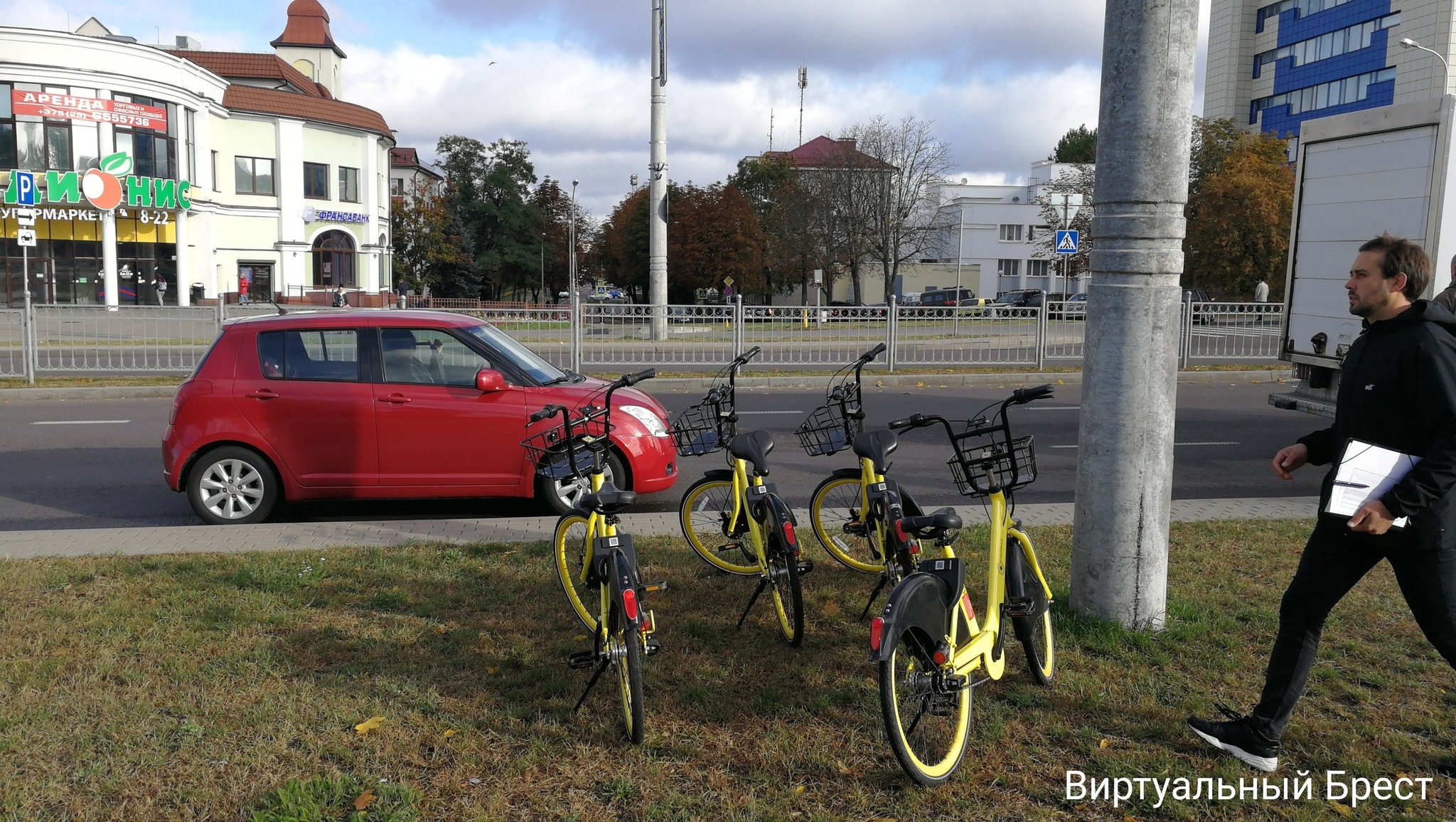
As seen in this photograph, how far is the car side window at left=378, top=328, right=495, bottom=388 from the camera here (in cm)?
802

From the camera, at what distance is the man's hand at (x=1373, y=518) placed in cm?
344

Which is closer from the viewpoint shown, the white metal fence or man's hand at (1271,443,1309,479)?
man's hand at (1271,443,1309,479)

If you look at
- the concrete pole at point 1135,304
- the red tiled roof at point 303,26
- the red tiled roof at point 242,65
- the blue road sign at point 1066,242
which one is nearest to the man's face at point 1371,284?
the concrete pole at point 1135,304

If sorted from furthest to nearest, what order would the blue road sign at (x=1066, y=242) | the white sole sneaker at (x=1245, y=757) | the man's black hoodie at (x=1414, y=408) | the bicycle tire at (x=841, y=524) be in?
the blue road sign at (x=1066, y=242)
the bicycle tire at (x=841, y=524)
the white sole sneaker at (x=1245, y=757)
the man's black hoodie at (x=1414, y=408)

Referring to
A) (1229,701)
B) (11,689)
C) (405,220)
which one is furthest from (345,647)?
(405,220)

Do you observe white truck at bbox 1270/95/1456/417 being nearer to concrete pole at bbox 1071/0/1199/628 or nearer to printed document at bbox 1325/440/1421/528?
concrete pole at bbox 1071/0/1199/628

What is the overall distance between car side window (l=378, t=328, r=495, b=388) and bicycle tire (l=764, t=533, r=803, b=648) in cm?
366

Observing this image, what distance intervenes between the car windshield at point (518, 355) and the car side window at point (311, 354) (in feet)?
2.86

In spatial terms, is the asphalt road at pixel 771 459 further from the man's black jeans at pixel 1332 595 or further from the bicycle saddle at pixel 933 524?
the bicycle saddle at pixel 933 524

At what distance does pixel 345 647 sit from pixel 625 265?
59613 mm

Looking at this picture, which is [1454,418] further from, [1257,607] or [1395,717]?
[1257,607]

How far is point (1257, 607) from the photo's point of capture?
222 inches

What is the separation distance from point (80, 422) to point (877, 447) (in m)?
12.2

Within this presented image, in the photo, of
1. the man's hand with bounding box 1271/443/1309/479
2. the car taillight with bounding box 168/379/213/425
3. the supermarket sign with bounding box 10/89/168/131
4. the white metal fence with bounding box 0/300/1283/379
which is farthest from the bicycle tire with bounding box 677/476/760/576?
the supermarket sign with bounding box 10/89/168/131
